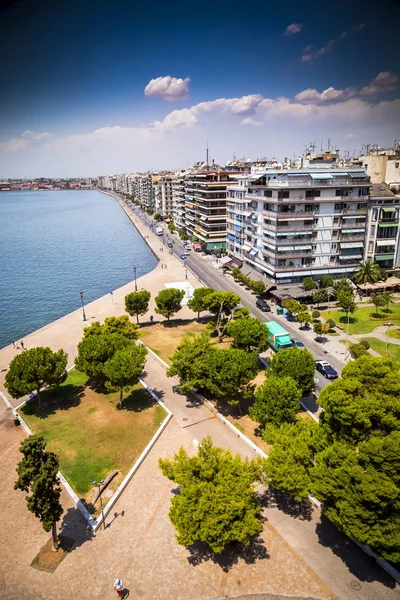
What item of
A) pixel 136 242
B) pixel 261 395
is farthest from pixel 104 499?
pixel 136 242

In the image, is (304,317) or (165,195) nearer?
(304,317)

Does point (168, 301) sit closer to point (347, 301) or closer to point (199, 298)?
point (199, 298)

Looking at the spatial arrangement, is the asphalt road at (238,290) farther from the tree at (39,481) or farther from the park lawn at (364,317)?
the tree at (39,481)

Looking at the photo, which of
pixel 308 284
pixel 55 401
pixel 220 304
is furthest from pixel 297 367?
pixel 308 284

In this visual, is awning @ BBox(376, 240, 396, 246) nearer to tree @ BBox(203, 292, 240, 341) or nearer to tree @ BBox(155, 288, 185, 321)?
tree @ BBox(203, 292, 240, 341)

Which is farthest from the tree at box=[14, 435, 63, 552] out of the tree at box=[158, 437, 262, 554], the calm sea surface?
the calm sea surface
